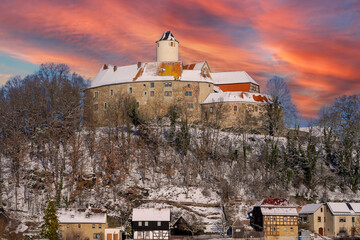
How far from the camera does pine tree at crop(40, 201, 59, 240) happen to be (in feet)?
190

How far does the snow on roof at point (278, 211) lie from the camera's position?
64.4 m

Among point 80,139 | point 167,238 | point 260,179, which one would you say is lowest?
point 167,238

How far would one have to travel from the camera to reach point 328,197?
7606 cm

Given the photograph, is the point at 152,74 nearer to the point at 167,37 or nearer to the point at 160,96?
the point at 160,96

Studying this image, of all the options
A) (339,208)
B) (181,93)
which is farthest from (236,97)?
(339,208)

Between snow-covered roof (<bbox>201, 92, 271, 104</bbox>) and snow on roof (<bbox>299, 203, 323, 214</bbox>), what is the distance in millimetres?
27680

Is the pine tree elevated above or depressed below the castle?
below

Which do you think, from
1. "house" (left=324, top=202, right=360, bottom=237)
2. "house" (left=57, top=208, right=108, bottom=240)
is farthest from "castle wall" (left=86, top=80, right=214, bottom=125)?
"house" (left=324, top=202, right=360, bottom=237)

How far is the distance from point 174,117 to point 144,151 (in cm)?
861

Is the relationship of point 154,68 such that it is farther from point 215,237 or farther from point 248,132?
point 215,237

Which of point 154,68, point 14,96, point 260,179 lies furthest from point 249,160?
point 14,96

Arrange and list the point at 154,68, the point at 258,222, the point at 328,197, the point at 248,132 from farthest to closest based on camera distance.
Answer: the point at 154,68, the point at 248,132, the point at 328,197, the point at 258,222

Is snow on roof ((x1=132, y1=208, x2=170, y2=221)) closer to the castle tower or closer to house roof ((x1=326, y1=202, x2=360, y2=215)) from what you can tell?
house roof ((x1=326, y1=202, x2=360, y2=215))

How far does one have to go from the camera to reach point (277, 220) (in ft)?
213
